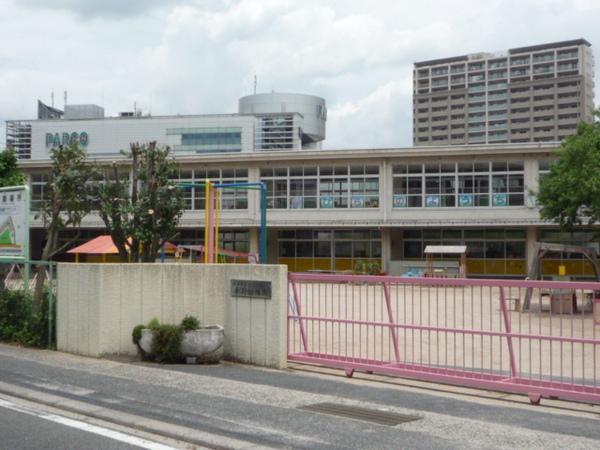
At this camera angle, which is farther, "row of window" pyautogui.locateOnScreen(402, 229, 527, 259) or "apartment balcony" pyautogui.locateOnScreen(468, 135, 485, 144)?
"apartment balcony" pyautogui.locateOnScreen(468, 135, 485, 144)

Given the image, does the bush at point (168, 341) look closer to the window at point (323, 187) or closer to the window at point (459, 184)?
the window at point (459, 184)

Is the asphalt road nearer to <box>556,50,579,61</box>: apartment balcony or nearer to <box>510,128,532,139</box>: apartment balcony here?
<box>510,128,532,139</box>: apartment balcony

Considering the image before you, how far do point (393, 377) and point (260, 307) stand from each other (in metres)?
2.39

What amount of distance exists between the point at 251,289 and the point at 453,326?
3.40 meters

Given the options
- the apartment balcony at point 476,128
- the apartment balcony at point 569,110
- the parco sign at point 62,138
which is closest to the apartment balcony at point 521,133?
the apartment balcony at point 569,110

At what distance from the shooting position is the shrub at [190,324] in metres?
12.3

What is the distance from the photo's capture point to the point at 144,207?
59.3ft

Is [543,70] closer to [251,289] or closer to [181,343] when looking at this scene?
[251,289]

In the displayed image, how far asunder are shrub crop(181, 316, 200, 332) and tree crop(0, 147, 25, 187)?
17.1 meters

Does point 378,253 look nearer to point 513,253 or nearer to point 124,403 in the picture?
point 513,253

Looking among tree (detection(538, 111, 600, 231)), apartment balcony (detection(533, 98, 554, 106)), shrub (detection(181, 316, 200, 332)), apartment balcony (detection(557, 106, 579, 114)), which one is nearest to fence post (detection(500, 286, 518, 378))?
shrub (detection(181, 316, 200, 332))

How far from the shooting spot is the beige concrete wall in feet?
40.7

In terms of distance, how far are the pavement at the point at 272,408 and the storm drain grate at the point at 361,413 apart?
123mm

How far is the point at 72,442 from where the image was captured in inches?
287
